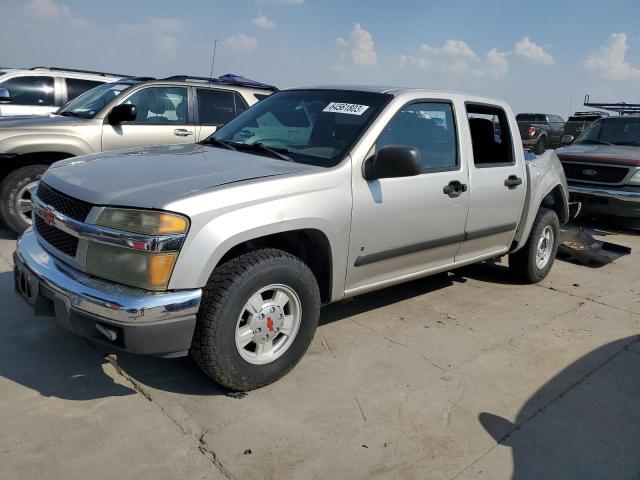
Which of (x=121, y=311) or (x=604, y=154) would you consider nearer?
(x=121, y=311)

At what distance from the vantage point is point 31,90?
802cm

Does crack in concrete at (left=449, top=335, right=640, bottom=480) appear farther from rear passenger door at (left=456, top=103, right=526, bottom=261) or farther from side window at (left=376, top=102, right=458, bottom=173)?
side window at (left=376, top=102, right=458, bottom=173)

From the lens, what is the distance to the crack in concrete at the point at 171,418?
2.45 metres

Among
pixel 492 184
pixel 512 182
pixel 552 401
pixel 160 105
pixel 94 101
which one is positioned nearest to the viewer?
pixel 552 401

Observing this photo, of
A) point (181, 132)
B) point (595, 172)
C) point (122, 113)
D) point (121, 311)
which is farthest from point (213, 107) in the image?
point (595, 172)

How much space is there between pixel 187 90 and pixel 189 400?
4.63 m

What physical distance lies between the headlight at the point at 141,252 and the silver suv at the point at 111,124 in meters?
3.18

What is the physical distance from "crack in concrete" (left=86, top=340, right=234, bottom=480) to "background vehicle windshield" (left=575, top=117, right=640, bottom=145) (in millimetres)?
8402

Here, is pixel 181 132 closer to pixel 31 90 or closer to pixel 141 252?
pixel 31 90

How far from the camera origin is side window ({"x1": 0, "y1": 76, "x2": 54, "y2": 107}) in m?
7.89

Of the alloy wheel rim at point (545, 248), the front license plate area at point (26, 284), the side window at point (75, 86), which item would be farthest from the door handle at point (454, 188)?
the side window at point (75, 86)

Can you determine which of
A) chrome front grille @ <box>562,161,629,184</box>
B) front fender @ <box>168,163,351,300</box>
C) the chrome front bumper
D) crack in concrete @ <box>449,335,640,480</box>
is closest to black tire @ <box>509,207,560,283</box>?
crack in concrete @ <box>449,335,640,480</box>

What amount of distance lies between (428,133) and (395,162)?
83cm

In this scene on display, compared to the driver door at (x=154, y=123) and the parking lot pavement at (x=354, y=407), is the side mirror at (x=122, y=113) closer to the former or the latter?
the driver door at (x=154, y=123)
